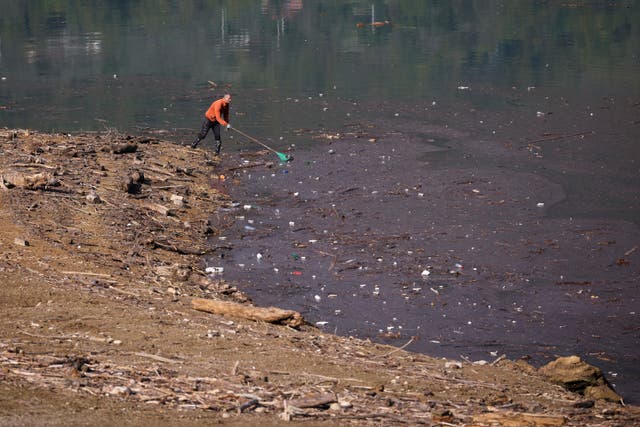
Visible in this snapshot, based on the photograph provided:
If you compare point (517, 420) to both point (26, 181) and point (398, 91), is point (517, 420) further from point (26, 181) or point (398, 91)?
point (398, 91)

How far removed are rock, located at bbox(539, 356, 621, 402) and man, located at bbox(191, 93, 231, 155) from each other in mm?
11345

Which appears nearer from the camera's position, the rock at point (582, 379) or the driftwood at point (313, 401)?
the driftwood at point (313, 401)

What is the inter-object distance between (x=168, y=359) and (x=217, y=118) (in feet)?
37.4

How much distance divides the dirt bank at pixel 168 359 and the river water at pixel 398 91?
1.35m

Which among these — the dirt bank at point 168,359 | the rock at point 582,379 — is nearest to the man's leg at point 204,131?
the dirt bank at point 168,359

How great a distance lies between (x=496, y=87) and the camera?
26.3m

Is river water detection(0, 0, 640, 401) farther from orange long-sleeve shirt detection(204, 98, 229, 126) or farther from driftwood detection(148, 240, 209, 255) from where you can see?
orange long-sleeve shirt detection(204, 98, 229, 126)

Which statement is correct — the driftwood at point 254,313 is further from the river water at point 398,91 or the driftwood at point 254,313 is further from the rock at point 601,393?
the rock at point 601,393

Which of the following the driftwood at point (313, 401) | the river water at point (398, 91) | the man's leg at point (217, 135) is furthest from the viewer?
the man's leg at point (217, 135)

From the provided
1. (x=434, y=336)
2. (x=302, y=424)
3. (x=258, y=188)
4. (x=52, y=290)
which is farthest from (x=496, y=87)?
(x=302, y=424)

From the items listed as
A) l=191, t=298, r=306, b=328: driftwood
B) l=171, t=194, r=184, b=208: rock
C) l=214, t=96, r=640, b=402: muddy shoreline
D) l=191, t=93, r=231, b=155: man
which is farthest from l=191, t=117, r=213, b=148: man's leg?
l=191, t=298, r=306, b=328: driftwood

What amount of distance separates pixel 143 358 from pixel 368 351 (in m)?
2.52

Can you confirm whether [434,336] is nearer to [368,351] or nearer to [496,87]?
[368,351]

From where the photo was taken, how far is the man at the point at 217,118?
19234 millimetres
